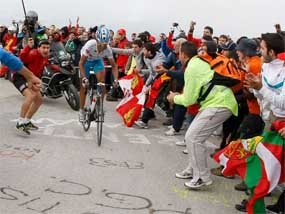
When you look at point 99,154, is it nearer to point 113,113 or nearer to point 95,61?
point 95,61

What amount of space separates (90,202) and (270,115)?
2171mm

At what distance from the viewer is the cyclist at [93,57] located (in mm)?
8805

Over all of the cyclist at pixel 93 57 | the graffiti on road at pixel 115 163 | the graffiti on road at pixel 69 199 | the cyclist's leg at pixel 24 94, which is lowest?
the graffiti on road at pixel 115 163

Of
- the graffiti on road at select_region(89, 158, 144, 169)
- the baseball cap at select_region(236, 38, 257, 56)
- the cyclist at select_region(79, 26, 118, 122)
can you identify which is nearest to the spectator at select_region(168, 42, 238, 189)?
the baseball cap at select_region(236, 38, 257, 56)

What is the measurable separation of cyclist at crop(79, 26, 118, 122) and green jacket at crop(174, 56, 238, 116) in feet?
10.3

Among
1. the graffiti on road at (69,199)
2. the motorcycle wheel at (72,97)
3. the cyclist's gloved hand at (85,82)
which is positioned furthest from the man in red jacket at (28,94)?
the graffiti on road at (69,199)

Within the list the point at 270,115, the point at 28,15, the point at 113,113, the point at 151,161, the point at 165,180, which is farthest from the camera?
the point at 28,15

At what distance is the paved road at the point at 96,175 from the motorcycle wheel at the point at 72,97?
5.84 feet

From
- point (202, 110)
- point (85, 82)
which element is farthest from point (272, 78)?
point (85, 82)

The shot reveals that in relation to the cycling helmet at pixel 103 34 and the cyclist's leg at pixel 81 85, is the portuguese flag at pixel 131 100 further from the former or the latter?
the cycling helmet at pixel 103 34

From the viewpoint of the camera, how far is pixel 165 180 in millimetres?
6402

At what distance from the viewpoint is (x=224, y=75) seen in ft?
19.5

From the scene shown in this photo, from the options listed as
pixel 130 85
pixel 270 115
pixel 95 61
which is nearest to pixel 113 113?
pixel 130 85

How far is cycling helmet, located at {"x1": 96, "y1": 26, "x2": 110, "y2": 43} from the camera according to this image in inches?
339
